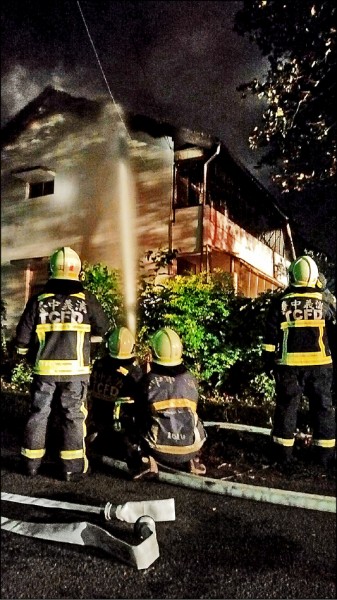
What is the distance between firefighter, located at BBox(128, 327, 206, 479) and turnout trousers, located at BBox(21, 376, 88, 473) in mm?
127

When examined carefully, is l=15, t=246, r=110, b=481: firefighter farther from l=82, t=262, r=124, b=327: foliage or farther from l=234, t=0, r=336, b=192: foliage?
l=234, t=0, r=336, b=192: foliage

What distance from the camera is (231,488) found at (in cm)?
119

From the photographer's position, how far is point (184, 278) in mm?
1021

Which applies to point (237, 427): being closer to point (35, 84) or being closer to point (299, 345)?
point (299, 345)

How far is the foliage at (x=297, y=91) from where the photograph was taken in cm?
106

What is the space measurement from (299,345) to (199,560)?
1326mm

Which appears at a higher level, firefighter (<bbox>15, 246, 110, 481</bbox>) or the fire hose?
firefighter (<bbox>15, 246, 110, 481</bbox>)

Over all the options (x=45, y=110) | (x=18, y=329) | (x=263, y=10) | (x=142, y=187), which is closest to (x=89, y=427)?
(x=18, y=329)

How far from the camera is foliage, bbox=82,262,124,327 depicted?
1.02 m

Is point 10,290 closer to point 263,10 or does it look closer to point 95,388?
point 95,388

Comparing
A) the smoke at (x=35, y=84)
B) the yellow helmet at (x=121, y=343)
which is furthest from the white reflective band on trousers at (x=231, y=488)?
the smoke at (x=35, y=84)

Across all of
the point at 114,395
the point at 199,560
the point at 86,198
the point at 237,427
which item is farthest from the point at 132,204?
the point at 199,560

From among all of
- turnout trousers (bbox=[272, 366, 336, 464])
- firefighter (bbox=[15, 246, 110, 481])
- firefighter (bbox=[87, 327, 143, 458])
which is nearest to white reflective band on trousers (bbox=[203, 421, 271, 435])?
turnout trousers (bbox=[272, 366, 336, 464])

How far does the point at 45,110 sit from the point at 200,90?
347 mm
